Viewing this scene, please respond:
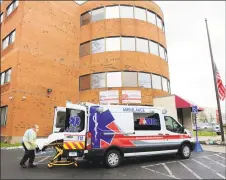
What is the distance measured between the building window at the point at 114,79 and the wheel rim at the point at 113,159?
1307cm

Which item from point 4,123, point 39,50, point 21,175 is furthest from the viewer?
point 39,50

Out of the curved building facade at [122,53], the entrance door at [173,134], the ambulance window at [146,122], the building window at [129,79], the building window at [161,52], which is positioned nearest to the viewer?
the ambulance window at [146,122]

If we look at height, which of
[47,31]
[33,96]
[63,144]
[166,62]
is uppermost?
[47,31]

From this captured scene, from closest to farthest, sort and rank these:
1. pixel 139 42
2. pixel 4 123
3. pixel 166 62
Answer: pixel 4 123
pixel 139 42
pixel 166 62

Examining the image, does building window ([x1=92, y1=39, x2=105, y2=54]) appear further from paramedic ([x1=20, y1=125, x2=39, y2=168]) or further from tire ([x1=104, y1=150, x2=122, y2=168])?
tire ([x1=104, y1=150, x2=122, y2=168])

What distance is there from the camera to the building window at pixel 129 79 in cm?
2202

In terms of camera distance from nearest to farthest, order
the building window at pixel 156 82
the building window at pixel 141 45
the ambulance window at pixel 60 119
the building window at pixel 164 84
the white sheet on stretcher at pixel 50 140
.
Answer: the white sheet on stretcher at pixel 50 140 → the ambulance window at pixel 60 119 → the building window at pixel 156 82 → the building window at pixel 141 45 → the building window at pixel 164 84

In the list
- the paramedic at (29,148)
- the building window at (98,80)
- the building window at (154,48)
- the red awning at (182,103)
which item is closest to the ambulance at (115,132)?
the paramedic at (29,148)

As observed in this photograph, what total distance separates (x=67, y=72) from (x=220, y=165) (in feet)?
56.4

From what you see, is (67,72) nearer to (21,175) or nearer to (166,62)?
(166,62)

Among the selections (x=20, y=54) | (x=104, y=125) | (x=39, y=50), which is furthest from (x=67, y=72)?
(x=104, y=125)

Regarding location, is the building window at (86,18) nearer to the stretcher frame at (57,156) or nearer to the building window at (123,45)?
the building window at (123,45)

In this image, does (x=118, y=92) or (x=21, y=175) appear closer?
(x=21, y=175)

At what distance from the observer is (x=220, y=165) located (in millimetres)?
9477
